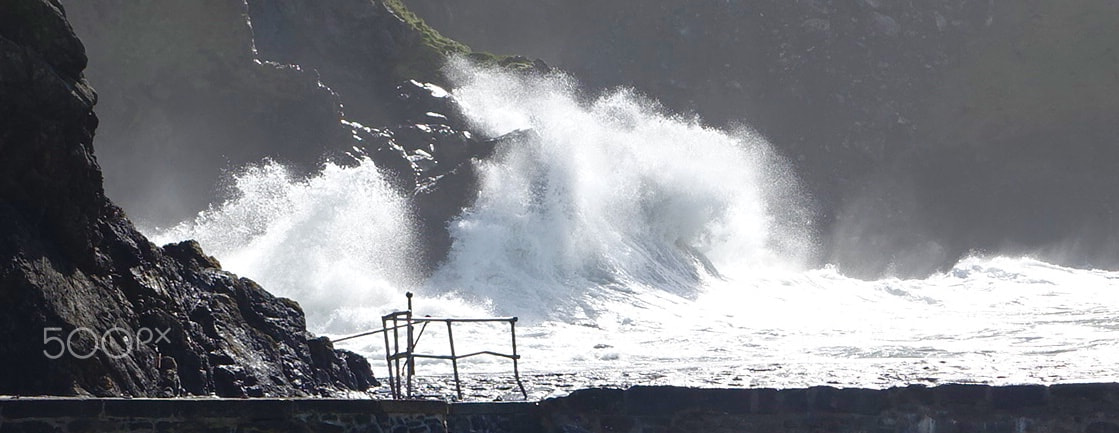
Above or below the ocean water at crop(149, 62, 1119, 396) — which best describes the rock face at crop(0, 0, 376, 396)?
below

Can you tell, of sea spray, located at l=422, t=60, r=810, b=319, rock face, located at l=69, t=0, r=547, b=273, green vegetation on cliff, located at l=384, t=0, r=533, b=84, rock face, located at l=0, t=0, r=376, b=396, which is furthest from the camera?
green vegetation on cliff, located at l=384, t=0, r=533, b=84

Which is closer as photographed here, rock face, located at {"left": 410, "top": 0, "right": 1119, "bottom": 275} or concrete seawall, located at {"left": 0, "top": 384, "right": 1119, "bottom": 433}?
concrete seawall, located at {"left": 0, "top": 384, "right": 1119, "bottom": 433}

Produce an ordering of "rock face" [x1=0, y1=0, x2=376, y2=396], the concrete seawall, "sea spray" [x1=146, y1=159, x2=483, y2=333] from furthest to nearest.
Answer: "sea spray" [x1=146, y1=159, x2=483, y2=333] < the concrete seawall < "rock face" [x1=0, y1=0, x2=376, y2=396]

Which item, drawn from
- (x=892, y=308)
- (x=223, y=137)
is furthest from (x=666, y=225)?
(x=223, y=137)

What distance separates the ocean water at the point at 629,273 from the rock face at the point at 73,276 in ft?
18.9

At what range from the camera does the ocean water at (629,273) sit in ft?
91.1

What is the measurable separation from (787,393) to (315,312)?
20.8m

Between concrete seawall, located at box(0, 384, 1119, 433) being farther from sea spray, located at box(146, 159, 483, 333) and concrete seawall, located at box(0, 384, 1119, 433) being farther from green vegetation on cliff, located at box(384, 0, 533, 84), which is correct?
green vegetation on cliff, located at box(384, 0, 533, 84)

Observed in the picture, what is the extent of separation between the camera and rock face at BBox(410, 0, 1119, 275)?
61.8 metres

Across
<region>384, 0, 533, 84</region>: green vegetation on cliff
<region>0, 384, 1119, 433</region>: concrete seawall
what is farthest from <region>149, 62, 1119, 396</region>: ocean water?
<region>0, 384, 1119, 433</region>: concrete seawall

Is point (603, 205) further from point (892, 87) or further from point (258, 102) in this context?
point (892, 87)

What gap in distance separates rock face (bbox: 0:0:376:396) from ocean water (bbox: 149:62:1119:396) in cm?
576

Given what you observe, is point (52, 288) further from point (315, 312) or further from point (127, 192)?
point (127, 192)

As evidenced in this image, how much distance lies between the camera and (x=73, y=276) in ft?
50.2
